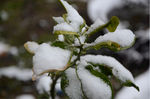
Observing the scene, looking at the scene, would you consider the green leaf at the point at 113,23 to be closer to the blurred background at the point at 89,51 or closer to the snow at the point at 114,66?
the snow at the point at 114,66

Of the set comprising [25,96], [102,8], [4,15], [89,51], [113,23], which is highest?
[113,23]

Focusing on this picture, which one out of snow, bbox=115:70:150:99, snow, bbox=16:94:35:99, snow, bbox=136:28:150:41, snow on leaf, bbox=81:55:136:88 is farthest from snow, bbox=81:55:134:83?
snow, bbox=136:28:150:41

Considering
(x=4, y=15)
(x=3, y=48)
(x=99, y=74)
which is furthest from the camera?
(x=4, y=15)

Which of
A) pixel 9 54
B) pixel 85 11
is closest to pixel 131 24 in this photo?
pixel 85 11

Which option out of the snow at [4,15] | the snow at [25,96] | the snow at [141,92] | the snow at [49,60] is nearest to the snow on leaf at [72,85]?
the snow at [49,60]

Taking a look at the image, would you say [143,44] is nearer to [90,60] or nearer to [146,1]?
[146,1]

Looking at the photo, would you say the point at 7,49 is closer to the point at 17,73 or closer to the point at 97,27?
the point at 17,73

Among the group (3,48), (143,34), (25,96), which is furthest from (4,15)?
(143,34)
